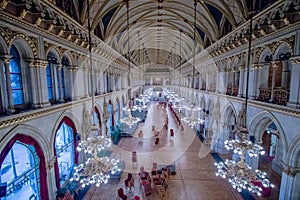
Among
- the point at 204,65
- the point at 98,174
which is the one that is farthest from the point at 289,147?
the point at 204,65

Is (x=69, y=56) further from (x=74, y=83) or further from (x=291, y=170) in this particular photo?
(x=291, y=170)

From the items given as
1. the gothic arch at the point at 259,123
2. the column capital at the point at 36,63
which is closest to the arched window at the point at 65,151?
the column capital at the point at 36,63

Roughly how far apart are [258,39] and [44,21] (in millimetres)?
9445

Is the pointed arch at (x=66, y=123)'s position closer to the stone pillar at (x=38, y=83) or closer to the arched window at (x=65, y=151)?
the arched window at (x=65, y=151)

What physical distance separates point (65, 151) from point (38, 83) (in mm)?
4229

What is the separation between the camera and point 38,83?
641 centimetres

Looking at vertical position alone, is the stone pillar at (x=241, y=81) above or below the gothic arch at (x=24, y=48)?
below

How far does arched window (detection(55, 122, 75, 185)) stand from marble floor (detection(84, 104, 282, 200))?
167 centimetres

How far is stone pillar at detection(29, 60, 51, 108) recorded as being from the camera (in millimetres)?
6184

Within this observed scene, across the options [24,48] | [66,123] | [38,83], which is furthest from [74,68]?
[24,48]

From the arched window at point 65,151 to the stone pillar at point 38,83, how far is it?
253 centimetres

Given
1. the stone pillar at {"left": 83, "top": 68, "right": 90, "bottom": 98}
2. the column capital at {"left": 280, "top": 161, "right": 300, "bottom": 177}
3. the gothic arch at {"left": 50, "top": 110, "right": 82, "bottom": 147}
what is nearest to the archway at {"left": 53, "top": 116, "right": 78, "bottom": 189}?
the gothic arch at {"left": 50, "top": 110, "right": 82, "bottom": 147}

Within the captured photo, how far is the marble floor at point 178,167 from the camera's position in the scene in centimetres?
839

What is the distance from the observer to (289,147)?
6340mm
